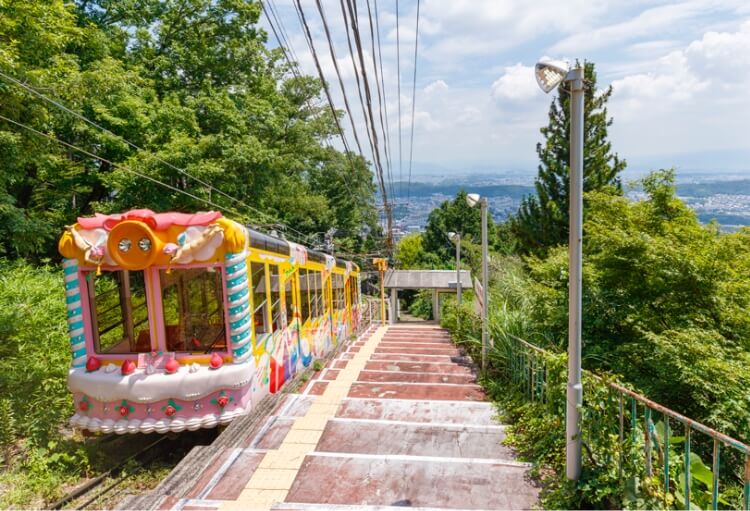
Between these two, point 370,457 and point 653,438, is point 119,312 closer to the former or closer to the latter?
point 370,457

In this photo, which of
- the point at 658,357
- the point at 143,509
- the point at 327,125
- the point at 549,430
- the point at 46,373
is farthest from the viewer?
the point at 327,125

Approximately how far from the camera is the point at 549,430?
489 cm

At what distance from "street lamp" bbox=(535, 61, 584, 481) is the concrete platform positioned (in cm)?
59

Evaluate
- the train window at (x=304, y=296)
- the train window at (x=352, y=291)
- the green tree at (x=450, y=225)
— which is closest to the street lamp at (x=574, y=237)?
the train window at (x=304, y=296)

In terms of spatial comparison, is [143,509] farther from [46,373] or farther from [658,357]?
[658,357]

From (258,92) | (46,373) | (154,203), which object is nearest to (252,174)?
(154,203)

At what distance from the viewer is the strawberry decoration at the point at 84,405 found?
18.4ft

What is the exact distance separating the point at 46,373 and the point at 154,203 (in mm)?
6795

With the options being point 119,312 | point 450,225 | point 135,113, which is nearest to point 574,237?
point 119,312

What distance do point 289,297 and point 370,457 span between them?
12.7ft

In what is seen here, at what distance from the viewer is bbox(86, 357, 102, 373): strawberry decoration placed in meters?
5.65

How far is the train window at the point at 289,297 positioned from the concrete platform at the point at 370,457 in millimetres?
1223

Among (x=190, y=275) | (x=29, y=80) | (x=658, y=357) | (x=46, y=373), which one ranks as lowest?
(x=46, y=373)

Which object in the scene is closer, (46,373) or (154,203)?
(46,373)
